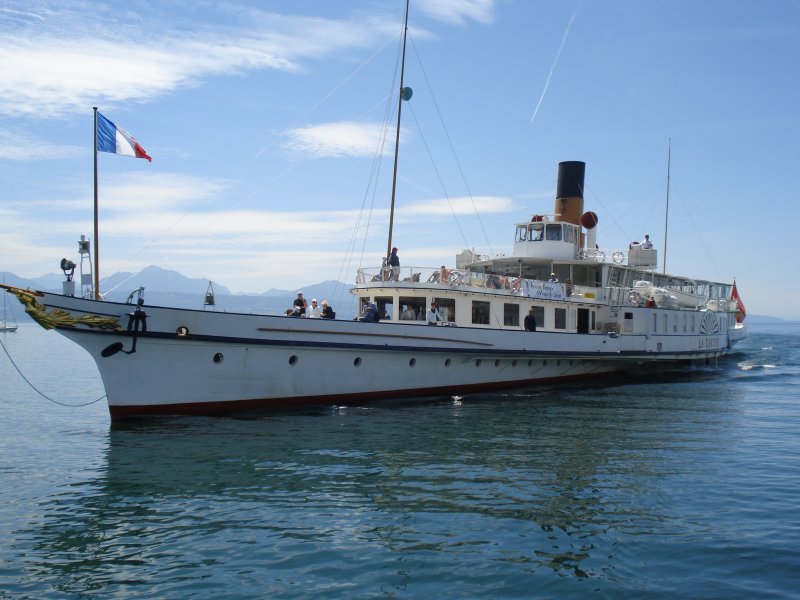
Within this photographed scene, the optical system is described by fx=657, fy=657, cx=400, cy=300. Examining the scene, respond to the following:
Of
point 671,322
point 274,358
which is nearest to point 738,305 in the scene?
point 671,322

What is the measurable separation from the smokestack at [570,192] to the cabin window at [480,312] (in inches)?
319

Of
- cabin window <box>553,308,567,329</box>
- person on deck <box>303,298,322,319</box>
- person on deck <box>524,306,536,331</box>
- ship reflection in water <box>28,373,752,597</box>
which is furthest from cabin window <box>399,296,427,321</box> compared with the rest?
cabin window <box>553,308,567,329</box>

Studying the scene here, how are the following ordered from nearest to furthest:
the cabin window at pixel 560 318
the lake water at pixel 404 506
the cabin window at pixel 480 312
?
1. the lake water at pixel 404 506
2. the cabin window at pixel 480 312
3. the cabin window at pixel 560 318

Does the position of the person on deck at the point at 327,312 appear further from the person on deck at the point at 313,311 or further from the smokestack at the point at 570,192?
the smokestack at the point at 570,192

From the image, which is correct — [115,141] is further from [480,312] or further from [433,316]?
[480,312]

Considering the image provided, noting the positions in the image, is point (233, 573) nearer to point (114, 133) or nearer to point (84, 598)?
point (84, 598)

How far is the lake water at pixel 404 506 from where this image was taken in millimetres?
7824

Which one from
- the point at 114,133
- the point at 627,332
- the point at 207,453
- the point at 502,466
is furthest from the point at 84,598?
the point at 627,332

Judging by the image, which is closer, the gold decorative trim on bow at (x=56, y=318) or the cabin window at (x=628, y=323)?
the gold decorative trim on bow at (x=56, y=318)

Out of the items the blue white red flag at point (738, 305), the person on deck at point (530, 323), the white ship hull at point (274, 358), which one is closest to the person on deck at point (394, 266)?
the white ship hull at point (274, 358)

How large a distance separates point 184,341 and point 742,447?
13.5m

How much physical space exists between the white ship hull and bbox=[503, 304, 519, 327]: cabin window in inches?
Answer: 31.0

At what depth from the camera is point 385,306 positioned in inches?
887

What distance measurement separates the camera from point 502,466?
12766mm
